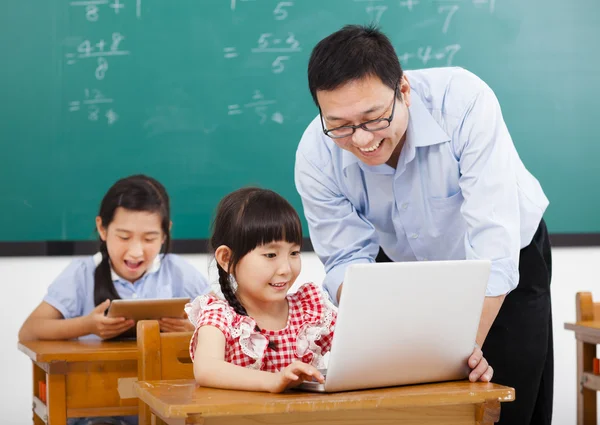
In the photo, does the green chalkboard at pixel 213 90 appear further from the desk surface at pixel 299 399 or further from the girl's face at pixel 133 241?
the desk surface at pixel 299 399

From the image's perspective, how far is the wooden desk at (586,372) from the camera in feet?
9.00

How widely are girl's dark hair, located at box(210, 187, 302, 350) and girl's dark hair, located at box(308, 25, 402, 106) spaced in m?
0.23

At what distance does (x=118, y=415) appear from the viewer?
229 centimetres

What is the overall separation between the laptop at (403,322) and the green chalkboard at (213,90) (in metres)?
2.10

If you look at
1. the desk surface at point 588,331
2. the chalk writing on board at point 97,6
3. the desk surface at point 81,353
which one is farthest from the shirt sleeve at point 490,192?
the chalk writing on board at point 97,6

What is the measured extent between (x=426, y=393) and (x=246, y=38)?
7.63ft

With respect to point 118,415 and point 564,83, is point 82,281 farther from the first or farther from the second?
point 564,83

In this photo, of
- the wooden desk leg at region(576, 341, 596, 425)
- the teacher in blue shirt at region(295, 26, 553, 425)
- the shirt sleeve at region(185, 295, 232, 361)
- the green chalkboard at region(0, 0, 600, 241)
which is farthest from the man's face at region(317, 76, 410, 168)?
the green chalkboard at region(0, 0, 600, 241)

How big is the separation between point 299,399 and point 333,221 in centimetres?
80

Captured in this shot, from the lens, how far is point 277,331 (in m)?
1.64

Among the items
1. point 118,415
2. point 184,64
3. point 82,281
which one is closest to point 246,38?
point 184,64

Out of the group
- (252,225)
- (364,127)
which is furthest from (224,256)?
(364,127)

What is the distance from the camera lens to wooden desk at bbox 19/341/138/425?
7.17 ft

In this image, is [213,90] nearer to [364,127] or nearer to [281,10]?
[281,10]
